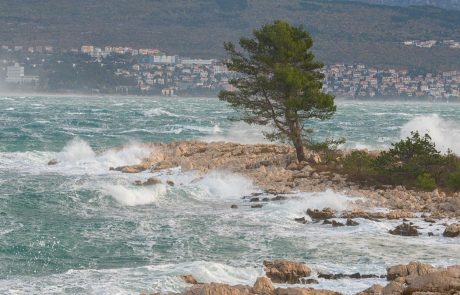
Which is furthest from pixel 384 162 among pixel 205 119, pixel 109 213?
pixel 205 119

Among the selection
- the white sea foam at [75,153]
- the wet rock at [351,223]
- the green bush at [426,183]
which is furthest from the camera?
the white sea foam at [75,153]

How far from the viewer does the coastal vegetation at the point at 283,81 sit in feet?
123

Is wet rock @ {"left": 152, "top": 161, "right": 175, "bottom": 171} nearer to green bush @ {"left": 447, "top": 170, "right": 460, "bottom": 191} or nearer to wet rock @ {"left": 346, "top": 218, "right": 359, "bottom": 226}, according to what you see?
green bush @ {"left": 447, "top": 170, "right": 460, "bottom": 191}

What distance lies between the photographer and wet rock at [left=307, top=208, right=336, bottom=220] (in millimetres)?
28062

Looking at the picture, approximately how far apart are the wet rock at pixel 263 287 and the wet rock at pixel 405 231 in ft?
27.7

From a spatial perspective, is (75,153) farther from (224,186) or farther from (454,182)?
(454,182)

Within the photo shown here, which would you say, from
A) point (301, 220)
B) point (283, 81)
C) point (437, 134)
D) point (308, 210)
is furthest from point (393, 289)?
point (437, 134)

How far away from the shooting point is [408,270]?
63.2 ft

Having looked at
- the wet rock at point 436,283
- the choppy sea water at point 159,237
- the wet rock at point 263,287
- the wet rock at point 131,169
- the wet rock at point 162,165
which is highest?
the wet rock at point 436,283

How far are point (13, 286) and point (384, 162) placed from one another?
1818 centimetres

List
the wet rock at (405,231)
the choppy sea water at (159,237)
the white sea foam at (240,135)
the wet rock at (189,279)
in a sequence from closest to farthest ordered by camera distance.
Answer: the wet rock at (189,279), the choppy sea water at (159,237), the wet rock at (405,231), the white sea foam at (240,135)

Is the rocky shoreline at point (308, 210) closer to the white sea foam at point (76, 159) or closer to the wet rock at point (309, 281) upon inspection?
the wet rock at point (309, 281)

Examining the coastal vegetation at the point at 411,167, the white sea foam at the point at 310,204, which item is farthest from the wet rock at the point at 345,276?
the coastal vegetation at the point at 411,167

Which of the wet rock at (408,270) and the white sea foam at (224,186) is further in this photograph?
the white sea foam at (224,186)
